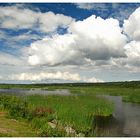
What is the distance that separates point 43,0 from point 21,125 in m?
7.55

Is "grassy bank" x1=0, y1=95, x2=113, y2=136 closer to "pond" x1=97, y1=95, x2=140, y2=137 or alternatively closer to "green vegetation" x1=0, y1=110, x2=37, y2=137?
"green vegetation" x1=0, y1=110, x2=37, y2=137

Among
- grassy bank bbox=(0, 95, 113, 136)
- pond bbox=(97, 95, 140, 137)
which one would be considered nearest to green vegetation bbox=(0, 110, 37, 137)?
grassy bank bbox=(0, 95, 113, 136)

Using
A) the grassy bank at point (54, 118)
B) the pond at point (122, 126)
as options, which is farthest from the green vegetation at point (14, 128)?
the pond at point (122, 126)

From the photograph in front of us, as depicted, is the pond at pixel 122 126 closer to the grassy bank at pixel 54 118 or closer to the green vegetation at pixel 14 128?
the grassy bank at pixel 54 118

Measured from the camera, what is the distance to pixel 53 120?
65.5 ft

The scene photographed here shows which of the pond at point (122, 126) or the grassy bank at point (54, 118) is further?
the pond at point (122, 126)

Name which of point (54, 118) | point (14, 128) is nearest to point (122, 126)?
point (54, 118)

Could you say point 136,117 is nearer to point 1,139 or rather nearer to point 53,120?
point 53,120

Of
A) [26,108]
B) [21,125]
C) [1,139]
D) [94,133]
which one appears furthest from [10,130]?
[26,108]

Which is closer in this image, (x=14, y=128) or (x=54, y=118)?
(x=14, y=128)

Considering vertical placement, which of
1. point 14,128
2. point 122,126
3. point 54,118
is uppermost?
point 54,118

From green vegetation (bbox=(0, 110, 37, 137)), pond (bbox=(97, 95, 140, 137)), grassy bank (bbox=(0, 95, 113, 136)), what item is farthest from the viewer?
pond (bbox=(97, 95, 140, 137))

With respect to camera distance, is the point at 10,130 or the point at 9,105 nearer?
the point at 10,130

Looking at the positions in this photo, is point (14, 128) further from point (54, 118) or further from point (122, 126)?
point (122, 126)
